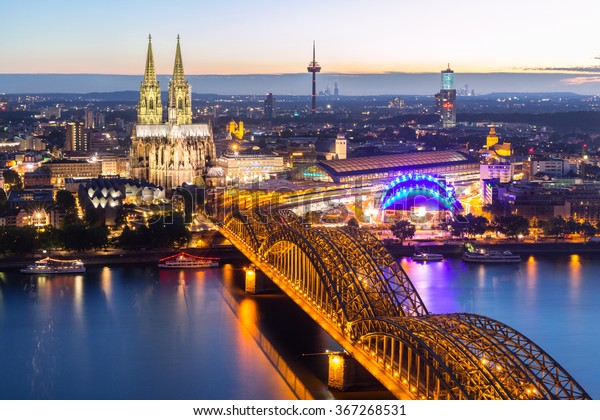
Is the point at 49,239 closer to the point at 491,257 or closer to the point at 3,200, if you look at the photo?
the point at 3,200

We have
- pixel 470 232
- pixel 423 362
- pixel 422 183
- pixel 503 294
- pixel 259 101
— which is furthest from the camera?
pixel 259 101

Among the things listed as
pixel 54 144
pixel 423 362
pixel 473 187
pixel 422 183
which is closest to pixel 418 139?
pixel 54 144

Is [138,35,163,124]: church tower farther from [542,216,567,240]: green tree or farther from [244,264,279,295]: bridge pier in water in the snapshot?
[244,264,279,295]: bridge pier in water

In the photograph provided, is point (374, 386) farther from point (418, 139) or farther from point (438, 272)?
point (418, 139)

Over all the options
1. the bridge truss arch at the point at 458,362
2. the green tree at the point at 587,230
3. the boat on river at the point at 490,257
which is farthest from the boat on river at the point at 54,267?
the green tree at the point at 587,230

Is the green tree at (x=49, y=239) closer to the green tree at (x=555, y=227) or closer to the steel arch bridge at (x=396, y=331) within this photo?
the steel arch bridge at (x=396, y=331)

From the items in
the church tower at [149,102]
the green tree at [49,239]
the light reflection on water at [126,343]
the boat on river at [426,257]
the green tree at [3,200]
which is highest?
the church tower at [149,102]
